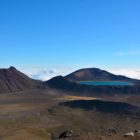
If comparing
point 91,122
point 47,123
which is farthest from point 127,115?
point 47,123

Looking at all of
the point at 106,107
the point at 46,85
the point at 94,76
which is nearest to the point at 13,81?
the point at 46,85

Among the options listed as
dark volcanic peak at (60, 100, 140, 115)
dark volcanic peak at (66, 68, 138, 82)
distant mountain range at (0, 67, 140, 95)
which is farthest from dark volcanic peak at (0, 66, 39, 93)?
dark volcanic peak at (60, 100, 140, 115)

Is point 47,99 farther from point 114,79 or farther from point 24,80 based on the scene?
point 114,79

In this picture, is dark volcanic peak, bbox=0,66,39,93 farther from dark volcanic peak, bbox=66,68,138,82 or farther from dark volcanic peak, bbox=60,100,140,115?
dark volcanic peak, bbox=60,100,140,115

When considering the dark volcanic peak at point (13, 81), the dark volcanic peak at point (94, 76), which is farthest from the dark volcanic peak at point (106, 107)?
the dark volcanic peak at point (94, 76)

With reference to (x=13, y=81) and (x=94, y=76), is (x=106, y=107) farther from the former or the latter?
(x=94, y=76)

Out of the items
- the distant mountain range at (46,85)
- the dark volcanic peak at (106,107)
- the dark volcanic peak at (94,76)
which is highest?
the dark volcanic peak at (94,76)

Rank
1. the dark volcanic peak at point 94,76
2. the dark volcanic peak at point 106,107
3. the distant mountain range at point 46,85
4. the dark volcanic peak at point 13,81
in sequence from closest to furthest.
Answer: the dark volcanic peak at point 106,107 → the distant mountain range at point 46,85 → the dark volcanic peak at point 13,81 → the dark volcanic peak at point 94,76

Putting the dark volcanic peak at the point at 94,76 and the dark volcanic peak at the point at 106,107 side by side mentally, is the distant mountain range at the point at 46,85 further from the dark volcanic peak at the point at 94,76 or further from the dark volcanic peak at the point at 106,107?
the dark volcanic peak at the point at 106,107

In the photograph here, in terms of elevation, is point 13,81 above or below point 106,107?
above
